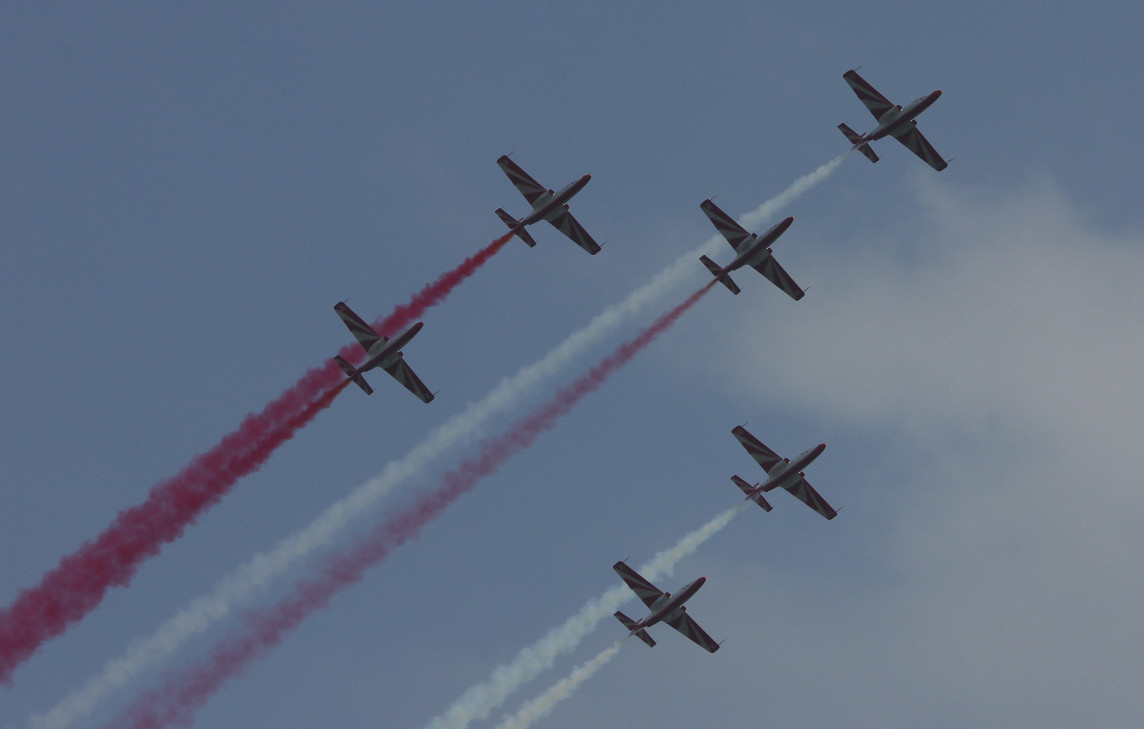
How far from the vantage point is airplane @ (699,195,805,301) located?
296ft

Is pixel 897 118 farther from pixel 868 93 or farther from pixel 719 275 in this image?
pixel 719 275

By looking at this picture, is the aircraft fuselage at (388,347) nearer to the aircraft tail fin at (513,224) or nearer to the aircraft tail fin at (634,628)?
the aircraft tail fin at (513,224)

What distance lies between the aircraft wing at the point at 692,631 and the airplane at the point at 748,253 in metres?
18.6

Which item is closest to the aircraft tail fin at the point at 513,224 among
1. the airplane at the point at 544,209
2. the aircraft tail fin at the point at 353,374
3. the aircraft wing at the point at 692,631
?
the airplane at the point at 544,209

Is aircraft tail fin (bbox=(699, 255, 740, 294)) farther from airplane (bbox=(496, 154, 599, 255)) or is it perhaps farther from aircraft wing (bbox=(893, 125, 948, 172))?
aircraft wing (bbox=(893, 125, 948, 172))

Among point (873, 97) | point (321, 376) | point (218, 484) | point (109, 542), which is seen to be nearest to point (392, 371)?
point (321, 376)

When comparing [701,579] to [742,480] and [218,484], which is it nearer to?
[742,480]

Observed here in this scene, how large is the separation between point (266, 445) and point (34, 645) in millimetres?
15003

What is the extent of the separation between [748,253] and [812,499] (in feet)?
52.0

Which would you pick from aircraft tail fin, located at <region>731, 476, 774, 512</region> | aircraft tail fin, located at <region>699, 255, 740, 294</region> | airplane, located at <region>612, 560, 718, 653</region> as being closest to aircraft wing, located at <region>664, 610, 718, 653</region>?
airplane, located at <region>612, 560, 718, 653</region>

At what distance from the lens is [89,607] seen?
79000 millimetres

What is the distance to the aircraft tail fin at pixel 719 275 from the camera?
295ft

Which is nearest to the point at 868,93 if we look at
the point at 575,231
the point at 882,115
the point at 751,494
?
the point at 882,115

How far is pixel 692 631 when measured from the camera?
9475 centimetres
